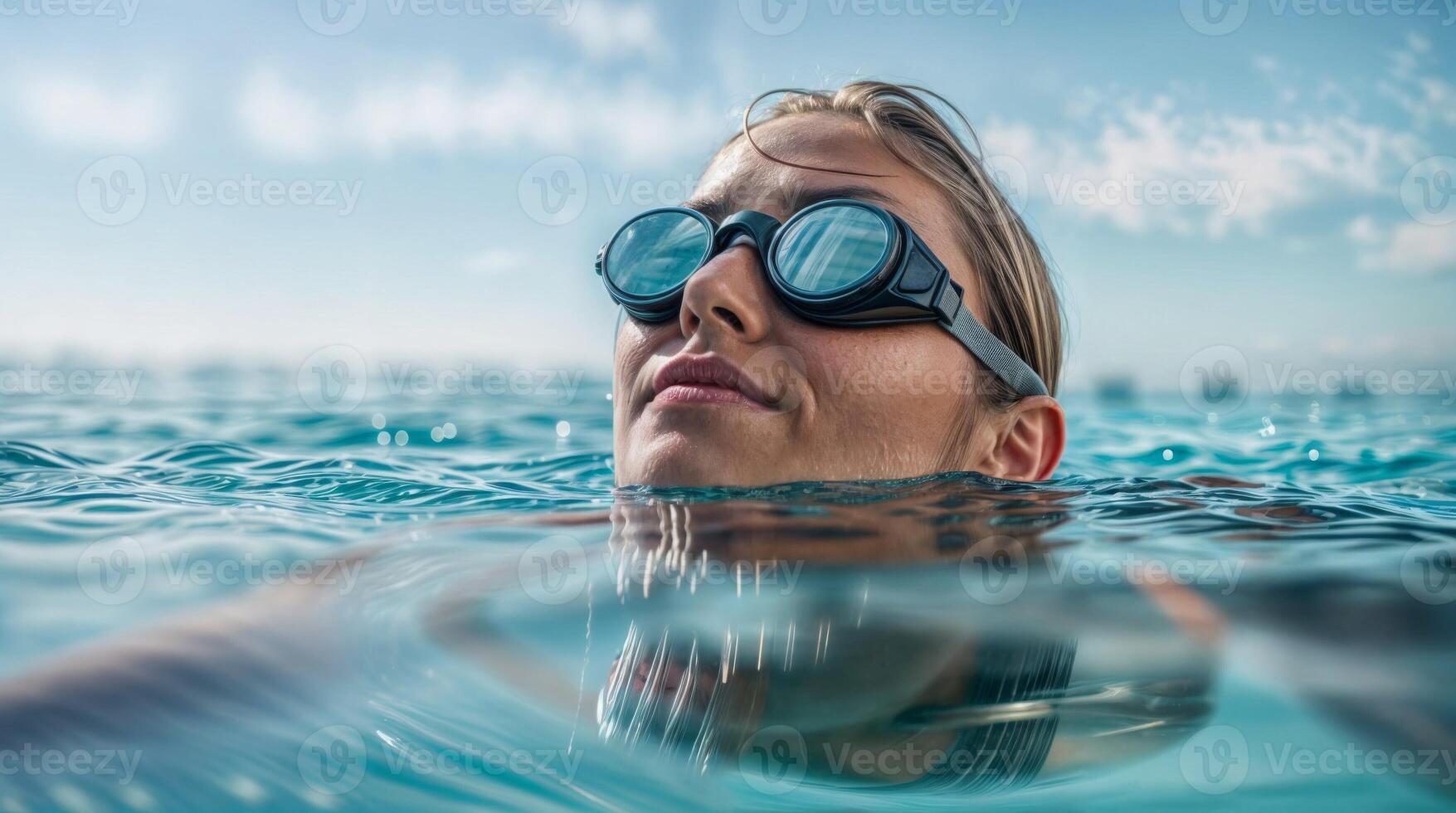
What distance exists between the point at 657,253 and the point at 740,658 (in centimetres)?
182

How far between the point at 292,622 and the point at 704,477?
120cm

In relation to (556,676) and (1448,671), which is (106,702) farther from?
(1448,671)

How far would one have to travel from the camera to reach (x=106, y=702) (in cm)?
138

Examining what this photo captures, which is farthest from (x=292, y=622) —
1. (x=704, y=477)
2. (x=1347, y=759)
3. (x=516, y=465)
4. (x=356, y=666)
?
(x=516, y=465)

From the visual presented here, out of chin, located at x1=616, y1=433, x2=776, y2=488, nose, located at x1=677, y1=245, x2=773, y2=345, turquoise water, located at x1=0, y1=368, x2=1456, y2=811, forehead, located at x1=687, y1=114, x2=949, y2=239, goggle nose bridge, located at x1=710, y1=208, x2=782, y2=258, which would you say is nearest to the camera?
turquoise water, located at x1=0, y1=368, x2=1456, y2=811

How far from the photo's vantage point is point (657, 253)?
3.10 meters

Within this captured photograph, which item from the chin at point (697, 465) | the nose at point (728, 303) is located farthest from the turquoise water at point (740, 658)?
the nose at point (728, 303)

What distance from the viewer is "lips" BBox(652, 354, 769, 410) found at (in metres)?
2.64

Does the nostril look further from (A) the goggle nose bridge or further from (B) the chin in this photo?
(B) the chin

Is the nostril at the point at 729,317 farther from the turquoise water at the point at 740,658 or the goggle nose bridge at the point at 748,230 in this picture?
the turquoise water at the point at 740,658

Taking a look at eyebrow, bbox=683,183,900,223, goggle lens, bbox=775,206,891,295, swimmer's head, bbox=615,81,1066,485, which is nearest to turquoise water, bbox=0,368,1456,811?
swimmer's head, bbox=615,81,1066,485

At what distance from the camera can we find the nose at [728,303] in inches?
108

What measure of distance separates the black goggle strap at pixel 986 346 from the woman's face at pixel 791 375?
51mm

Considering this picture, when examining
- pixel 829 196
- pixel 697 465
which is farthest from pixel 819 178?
pixel 697 465
